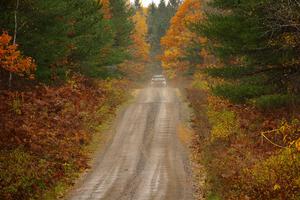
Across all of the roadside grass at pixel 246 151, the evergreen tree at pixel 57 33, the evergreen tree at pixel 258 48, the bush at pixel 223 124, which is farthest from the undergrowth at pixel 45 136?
the evergreen tree at pixel 258 48

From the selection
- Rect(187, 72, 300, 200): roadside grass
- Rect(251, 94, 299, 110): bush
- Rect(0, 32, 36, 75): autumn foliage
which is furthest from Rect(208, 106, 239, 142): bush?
Rect(0, 32, 36, 75): autumn foliage

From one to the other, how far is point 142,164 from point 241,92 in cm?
612

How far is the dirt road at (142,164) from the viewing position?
16531 mm

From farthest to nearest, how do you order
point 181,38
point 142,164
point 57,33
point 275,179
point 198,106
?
point 181,38
point 198,106
point 57,33
point 142,164
point 275,179

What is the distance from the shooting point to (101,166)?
20234 millimetres

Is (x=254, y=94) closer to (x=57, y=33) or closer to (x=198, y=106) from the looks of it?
(x=198, y=106)

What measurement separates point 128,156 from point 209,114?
8665 millimetres

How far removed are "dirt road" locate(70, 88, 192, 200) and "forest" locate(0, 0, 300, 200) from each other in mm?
807

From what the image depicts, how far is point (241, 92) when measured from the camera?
72.4 feet

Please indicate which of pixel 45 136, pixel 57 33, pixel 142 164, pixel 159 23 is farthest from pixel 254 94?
pixel 159 23

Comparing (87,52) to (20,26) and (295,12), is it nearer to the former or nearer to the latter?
(20,26)

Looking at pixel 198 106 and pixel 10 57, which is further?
pixel 198 106

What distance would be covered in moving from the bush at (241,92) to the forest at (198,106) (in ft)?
0.17

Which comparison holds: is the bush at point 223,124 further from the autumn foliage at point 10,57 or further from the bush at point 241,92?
the autumn foliage at point 10,57
